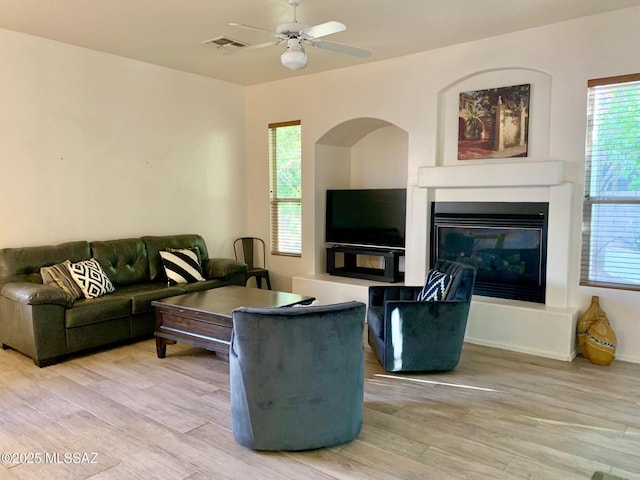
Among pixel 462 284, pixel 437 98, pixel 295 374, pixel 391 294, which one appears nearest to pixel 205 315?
pixel 295 374

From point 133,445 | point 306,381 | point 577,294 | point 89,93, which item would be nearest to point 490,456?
point 306,381

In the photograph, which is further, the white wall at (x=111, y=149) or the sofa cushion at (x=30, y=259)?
the white wall at (x=111, y=149)

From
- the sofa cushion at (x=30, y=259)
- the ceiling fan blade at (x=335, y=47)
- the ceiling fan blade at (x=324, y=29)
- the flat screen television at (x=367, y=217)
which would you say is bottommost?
the sofa cushion at (x=30, y=259)

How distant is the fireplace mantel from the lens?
4.02m

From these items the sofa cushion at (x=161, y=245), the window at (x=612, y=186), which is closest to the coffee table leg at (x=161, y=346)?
the sofa cushion at (x=161, y=245)

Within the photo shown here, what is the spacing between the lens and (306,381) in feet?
7.96

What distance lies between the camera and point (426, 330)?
3.55 meters

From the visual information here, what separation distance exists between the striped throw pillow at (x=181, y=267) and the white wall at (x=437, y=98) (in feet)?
4.69

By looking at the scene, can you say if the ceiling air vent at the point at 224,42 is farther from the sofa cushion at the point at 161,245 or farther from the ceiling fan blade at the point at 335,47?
the sofa cushion at the point at 161,245

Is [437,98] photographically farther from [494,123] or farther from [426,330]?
[426,330]

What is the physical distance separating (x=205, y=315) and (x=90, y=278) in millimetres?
1354

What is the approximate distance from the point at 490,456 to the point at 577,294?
220 cm

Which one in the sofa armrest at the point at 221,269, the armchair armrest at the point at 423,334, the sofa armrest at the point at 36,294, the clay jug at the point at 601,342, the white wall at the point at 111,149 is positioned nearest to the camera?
the armchair armrest at the point at 423,334

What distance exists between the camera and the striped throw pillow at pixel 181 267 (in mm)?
4871
